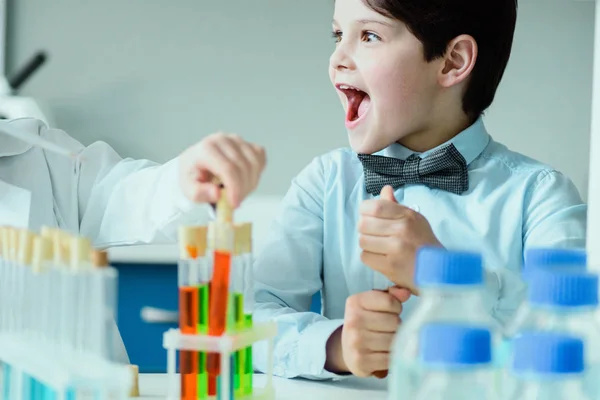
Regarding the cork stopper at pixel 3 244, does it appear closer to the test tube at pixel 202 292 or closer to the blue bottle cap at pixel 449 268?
the test tube at pixel 202 292

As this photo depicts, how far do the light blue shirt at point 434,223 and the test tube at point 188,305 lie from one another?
16.4 inches

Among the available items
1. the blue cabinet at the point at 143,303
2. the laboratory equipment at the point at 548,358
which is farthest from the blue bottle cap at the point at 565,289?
the blue cabinet at the point at 143,303

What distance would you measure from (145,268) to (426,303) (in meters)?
1.56

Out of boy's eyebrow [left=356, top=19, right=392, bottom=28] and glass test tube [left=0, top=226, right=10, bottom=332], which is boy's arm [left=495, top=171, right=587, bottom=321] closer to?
boy's eyebrow [left=356, top=19, right=392, bottom=28]

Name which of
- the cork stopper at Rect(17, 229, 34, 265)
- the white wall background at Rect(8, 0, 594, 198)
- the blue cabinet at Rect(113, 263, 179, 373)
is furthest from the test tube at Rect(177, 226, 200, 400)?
the white wall background at Rect(8, 0, 594, 198)

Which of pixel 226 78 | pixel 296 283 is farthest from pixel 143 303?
pixel 296 283

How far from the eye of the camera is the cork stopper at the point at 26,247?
55 cm

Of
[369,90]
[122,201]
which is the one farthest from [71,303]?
[369,90]

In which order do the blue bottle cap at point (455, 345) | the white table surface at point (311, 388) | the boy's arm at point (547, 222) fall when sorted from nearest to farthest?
the blue bottle cap at point (455, 345) < the white table surface at point (311, 388) < the boy's arm at point (547, 222)

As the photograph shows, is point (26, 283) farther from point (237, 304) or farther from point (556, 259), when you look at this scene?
point (556, 259)

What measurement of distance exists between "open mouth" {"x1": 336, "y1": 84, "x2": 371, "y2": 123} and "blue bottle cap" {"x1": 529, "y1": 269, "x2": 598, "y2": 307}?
2.23 ft

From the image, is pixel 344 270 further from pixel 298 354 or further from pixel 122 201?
pixel 122 201

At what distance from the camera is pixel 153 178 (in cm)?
81

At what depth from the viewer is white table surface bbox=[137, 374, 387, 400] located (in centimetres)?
74
